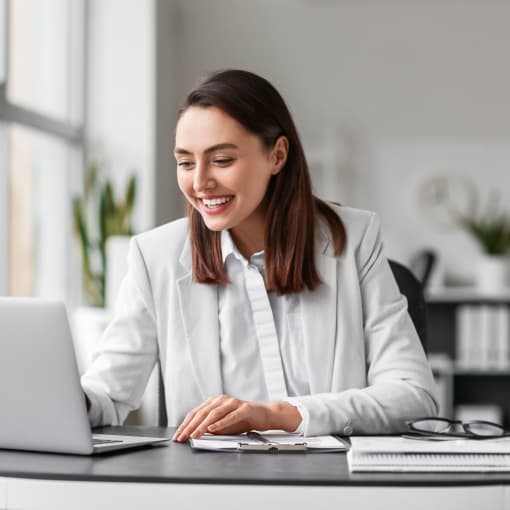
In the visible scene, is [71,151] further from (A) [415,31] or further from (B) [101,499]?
(B) [101,499]

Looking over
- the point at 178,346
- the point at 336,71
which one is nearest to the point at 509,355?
the point at 336,71

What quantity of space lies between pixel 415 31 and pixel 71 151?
2213mm

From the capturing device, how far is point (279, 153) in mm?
2037

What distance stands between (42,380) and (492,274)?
4.79 m

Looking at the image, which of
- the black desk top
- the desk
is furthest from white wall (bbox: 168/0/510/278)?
the desk

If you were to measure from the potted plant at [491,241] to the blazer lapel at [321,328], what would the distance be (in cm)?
414

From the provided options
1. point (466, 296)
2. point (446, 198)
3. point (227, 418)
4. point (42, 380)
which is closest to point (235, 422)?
point (227, 418)

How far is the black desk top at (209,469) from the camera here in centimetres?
130

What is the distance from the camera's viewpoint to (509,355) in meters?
5.95

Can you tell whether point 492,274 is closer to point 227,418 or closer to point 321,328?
point 321,328

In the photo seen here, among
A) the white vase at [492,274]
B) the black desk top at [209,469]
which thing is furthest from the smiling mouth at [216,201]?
the white vase at [492,274]

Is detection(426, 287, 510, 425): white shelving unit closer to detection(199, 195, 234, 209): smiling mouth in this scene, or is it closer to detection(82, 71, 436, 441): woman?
detection(82, 71, 436, 441): woman

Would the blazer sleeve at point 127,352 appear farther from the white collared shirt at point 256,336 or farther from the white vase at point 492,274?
the white vase at point 492,274

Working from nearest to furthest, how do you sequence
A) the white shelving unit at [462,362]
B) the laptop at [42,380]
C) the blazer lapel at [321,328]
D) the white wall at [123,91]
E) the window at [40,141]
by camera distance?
the laptop at [42,380] < the blazer lapel at [321,328] < the window at [40,141] < the white wall at [123,91] < the white shelving unit at [462,362]
